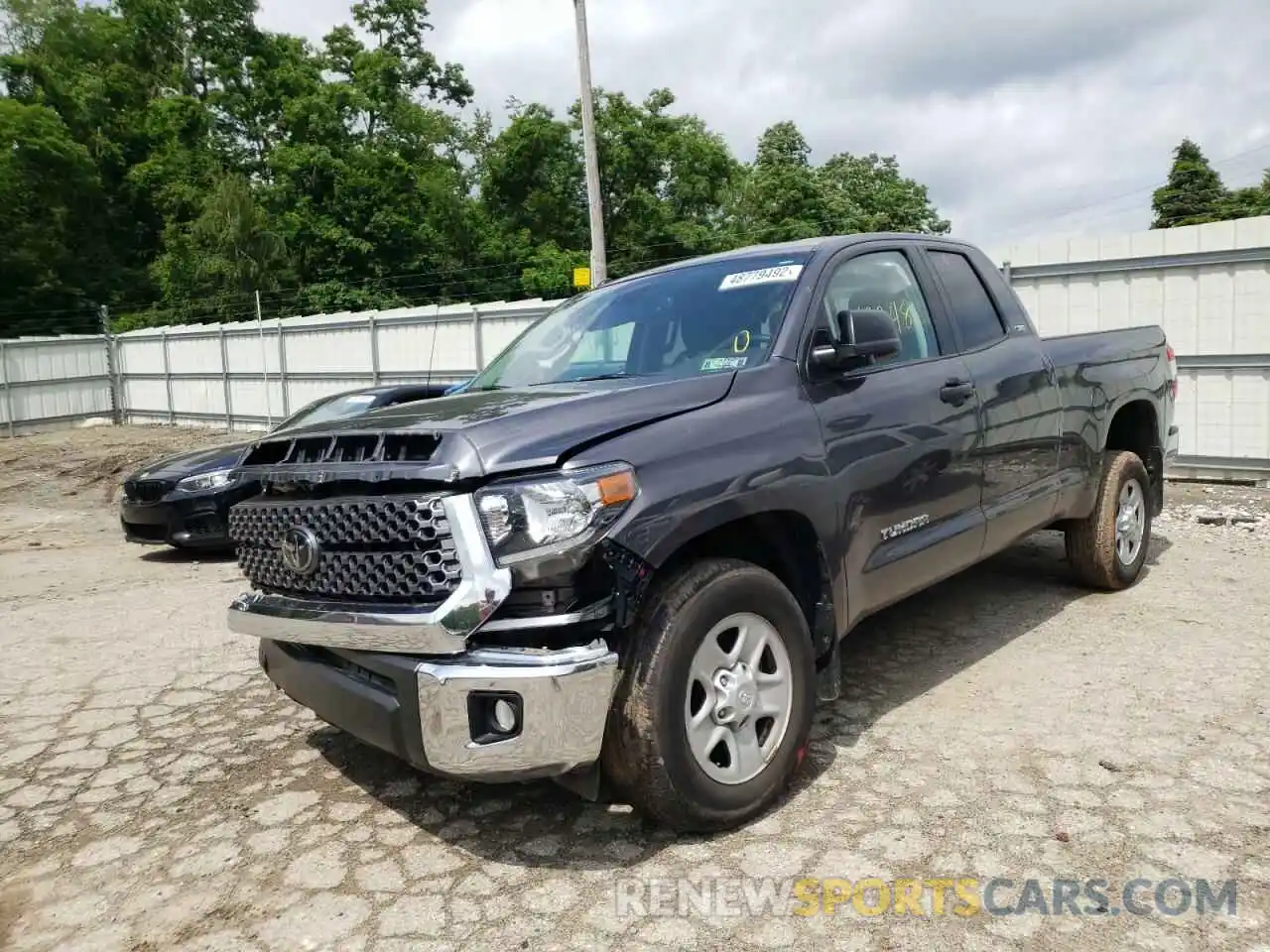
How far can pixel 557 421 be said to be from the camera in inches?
110

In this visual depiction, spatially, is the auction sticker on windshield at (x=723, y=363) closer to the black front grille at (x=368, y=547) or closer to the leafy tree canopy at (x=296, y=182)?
the black front grille at (x=368, y=547)

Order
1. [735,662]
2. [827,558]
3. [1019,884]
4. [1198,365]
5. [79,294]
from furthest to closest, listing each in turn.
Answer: [79,294]
[1198,365]
[827,558]
[735,662]
[1019,884]

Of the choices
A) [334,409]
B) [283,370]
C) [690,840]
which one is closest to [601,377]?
[690,840]

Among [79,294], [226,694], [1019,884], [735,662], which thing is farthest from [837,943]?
[79,294]

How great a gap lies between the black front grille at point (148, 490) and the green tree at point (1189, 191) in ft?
176

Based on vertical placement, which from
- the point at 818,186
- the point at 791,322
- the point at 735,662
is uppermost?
the point at 818,186

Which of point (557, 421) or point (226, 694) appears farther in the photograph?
point (226, 694)

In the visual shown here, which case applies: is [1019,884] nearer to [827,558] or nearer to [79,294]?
[827,558]

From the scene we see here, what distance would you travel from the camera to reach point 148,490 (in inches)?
320

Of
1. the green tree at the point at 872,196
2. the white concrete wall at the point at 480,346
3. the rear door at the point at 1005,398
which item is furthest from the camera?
the green tree at the point at 872,196

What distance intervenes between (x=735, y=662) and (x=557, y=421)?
0.90 metres

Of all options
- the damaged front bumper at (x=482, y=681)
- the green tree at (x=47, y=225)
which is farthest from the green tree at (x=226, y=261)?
the damaged front bumper at (x=482, y=681)

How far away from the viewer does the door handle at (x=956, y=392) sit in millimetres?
3955

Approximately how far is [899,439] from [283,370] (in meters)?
17.4
